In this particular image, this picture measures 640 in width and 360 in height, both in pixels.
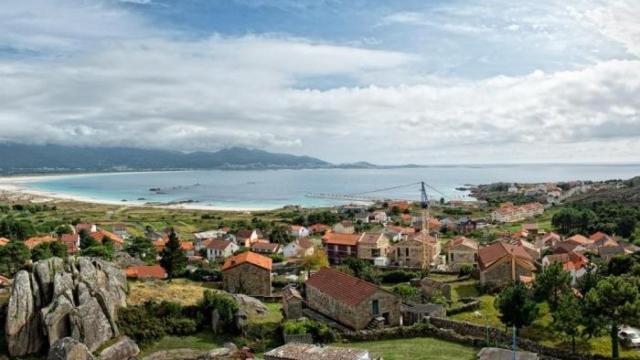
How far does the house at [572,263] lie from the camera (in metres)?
43.1

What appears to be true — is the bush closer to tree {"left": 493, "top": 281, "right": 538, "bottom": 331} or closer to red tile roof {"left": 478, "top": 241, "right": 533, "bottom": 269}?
red tile roof {"left": 478, "top": 241, "right": 533, "bottom": 269}

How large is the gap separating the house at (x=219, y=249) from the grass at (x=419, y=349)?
38.3 meters

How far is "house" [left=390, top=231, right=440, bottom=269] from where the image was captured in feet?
180

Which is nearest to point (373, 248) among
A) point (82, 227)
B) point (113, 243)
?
point (113, 243)

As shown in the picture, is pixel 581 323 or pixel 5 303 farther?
pixel 5 303

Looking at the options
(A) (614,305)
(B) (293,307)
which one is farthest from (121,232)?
(A) (614,305)

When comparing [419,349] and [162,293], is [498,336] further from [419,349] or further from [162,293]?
[162,293]

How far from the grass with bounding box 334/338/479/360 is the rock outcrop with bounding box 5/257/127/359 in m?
12.5

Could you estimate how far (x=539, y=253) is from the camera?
5628cm

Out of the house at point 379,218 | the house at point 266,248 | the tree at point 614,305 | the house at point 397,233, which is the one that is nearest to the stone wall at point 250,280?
the tree at point 614,305

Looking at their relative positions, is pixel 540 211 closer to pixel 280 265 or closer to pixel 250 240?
pixel 250 240

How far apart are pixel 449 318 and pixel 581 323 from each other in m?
7.71

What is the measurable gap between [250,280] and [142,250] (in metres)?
25.6

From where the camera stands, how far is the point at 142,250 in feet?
201
